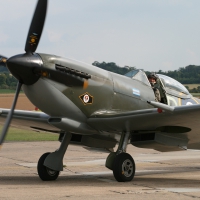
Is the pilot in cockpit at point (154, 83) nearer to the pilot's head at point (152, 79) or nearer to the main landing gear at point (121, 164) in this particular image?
the pilot's head at point (152, 79)

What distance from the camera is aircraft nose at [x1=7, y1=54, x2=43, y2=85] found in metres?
9.89

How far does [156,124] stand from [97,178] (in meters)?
1.91

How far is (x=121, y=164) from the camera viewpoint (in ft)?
36.5

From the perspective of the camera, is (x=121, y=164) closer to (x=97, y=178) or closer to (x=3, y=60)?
(x=97, y=178)

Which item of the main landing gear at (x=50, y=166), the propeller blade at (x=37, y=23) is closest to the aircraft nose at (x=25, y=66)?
the propeller blade at (x=37, y=23)

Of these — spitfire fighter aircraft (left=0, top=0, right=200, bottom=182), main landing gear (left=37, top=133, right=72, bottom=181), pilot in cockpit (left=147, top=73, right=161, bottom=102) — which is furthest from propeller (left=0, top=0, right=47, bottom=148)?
pilot in cockpit (left=147, top=73, right=161, bottom=102)

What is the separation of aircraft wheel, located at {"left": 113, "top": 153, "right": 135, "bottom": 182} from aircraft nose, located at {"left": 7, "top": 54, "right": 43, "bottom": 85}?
2321 millimetres

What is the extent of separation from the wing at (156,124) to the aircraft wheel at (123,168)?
0.62m

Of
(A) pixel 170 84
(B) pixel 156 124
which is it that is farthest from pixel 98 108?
(A) pixel 170 84

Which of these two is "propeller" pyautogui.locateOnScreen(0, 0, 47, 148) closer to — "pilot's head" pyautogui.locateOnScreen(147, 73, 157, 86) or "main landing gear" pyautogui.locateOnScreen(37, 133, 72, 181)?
"main landing gear" pyautogui.locateOnScreen(37, 133, 72, 181)

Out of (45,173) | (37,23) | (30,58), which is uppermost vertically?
(37,23)

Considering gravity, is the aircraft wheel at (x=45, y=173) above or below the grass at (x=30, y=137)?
below

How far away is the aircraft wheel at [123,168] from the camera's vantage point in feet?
36.4

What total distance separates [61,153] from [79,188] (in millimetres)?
1977
